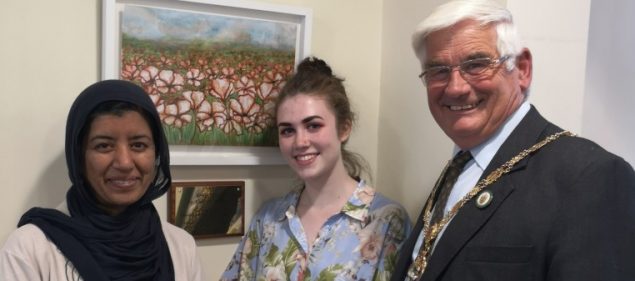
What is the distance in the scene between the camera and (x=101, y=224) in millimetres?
1116

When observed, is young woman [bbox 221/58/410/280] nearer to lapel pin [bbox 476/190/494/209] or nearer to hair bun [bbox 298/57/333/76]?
hair bun [bbox 298/57/333/76]

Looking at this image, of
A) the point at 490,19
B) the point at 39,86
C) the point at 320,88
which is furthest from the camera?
the point at 320,88

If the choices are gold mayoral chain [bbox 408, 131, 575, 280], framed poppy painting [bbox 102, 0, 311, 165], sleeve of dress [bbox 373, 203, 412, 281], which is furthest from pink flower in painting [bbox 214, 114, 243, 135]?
gold mayoral chain [bbox 408, 131, 575, 280]

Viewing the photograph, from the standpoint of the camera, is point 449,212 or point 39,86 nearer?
point 449,212

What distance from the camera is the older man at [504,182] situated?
2.41 feet

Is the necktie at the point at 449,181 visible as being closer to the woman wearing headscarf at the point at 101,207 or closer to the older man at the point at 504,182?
the older man at the point at 504,182

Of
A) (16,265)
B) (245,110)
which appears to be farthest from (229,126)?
(16,265)

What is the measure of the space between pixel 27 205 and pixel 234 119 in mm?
595

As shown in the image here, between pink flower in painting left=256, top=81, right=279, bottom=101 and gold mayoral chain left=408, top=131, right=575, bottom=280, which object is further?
pink flower in painting left=256, top=81, right=279, bottom=101

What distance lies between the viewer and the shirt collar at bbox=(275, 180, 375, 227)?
1.34 m

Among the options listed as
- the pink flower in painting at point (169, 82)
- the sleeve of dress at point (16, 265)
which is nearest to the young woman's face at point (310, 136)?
the pink flower in painting at point (169, 82)

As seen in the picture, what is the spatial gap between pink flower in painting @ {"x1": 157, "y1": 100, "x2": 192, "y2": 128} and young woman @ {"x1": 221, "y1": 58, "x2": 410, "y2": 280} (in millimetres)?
263

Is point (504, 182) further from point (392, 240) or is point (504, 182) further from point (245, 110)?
point (245, 110)

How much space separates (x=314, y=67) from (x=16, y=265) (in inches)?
35.5
